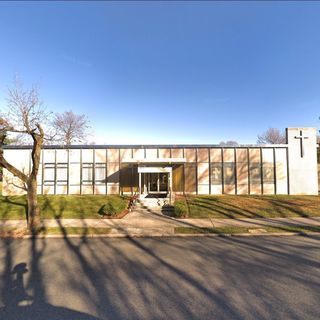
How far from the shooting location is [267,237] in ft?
29.3

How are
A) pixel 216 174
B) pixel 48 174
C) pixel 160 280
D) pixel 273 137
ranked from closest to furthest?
1. pixel 160 280
2. pixel 48 174
3. pixel 216 174
4. pixel 273 137

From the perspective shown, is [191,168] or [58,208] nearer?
[58,208]

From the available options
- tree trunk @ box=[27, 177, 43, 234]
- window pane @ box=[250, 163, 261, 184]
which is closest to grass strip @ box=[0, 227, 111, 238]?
tree trunk @ box=[27, 177, 43, 234]

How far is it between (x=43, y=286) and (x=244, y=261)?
5.34 m

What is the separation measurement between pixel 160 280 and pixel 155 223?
6.00 m

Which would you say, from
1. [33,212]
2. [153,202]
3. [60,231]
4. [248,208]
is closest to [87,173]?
[153,202]

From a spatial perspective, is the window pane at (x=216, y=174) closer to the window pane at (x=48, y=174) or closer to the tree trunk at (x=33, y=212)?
the tree trunk at (x=33, y=212)

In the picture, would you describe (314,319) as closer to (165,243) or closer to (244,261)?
(244,261)

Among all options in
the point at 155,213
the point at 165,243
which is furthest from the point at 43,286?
the point at 155,213

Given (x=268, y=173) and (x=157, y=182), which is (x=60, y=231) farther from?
(x=268, y=173)

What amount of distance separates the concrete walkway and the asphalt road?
1.76 metres

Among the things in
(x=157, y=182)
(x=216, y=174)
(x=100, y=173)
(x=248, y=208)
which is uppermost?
(x=100, y=173)

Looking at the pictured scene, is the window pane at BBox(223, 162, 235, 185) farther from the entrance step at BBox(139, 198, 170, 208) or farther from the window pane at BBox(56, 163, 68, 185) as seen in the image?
the window pane at BBox(56, 163, 68, 185)

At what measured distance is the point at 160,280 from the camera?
204 inches
